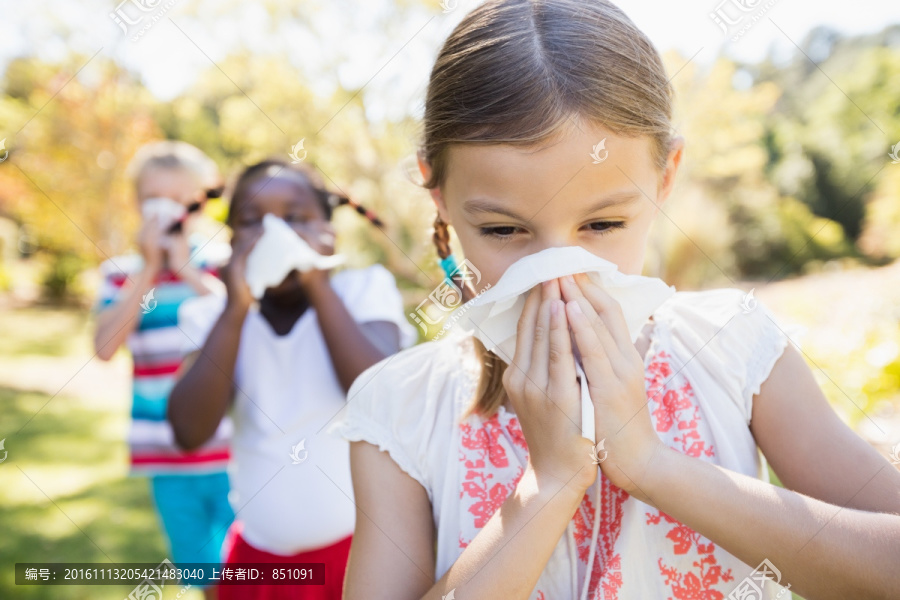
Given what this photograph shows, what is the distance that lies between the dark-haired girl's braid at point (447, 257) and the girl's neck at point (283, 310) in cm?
105

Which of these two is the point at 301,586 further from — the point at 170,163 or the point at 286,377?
the point at 170,163

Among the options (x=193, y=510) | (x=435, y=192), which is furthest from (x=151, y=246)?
(x=435, y=192)

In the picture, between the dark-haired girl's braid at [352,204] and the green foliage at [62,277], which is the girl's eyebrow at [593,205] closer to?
the dark-haired girl's braid at [352,204]

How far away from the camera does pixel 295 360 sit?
2738mm

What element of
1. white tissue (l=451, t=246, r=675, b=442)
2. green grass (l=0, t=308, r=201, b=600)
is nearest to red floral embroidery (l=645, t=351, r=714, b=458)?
white tissue (l=451, t=246, r=675, b=442)

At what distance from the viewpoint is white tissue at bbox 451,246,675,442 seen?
142 cm

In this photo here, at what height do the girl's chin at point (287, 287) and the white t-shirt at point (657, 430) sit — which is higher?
the girl's chin at point (287, 287)

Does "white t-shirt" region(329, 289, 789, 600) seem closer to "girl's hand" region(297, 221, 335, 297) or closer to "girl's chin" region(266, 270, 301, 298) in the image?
"girl's hand" region(297, 221, 335, 297)

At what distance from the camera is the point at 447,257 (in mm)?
2051

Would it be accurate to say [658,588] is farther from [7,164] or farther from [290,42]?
[7,164]

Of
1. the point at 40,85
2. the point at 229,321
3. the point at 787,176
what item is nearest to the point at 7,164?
the point at 40,85

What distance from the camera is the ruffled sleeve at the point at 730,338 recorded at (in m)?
1.61

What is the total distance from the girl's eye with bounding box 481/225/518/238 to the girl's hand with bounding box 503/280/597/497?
162mm

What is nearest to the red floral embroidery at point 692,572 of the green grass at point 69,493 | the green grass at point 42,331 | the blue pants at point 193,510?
the blue pants at point 193,510
